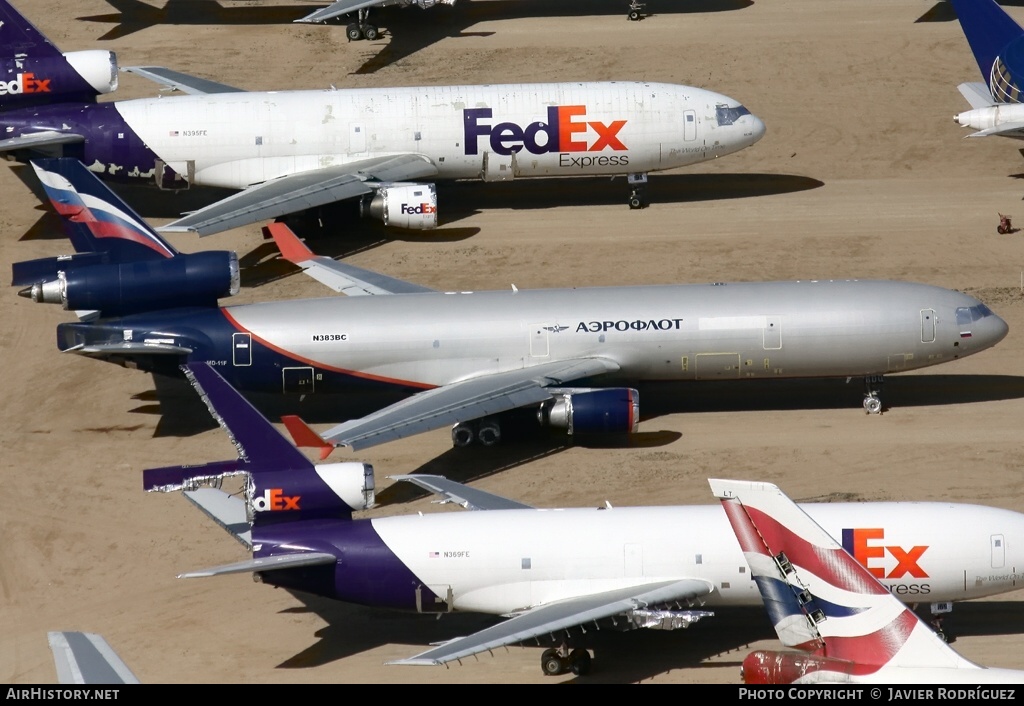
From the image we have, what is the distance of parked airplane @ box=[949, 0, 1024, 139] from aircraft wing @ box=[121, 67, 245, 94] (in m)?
29.6

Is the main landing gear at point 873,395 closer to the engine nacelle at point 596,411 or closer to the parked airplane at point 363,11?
the engine nacelle at point 596,411

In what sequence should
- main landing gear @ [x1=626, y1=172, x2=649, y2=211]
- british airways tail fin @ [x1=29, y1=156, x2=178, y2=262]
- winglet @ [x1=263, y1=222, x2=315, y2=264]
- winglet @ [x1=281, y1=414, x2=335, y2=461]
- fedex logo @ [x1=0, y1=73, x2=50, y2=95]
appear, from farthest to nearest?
main landing gear @ [x1=626, y1=172, x2=649, y2=211] → fedex logo @ [x1=0, y1=73, x2=50, y2=95] → winglet @ [x1=263, y1=222, x2=315, y2=264] → british airways tail fin @ [x1=29, y1=156, x2=178, y2=262] → winglet @ [x1=281, y1=414, x2=335, y2=461]

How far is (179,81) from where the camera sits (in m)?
68.8

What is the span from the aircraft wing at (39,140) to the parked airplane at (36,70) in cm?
164

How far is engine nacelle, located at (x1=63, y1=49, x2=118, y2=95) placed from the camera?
210 feet

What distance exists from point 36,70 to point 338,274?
17568 millimetres

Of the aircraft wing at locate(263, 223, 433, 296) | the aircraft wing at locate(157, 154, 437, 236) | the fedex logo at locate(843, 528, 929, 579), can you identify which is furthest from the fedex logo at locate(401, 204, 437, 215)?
the fedex logo at locate(843, 528, 929, 579)

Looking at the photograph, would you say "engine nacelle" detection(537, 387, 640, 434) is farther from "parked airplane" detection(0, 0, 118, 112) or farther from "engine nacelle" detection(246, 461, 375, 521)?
"parked airplane" detection(0, 0, 118, 112)

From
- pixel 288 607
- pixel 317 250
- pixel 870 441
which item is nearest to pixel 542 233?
pixel 317 250

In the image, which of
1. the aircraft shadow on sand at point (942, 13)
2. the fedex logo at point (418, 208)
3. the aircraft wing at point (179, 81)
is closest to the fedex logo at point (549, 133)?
the fedex logo at point (418, 208)

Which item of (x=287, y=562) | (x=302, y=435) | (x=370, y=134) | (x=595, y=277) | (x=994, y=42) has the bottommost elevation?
(x=287, y=562)

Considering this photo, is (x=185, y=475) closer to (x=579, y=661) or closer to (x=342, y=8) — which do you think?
(x=579, y=661)

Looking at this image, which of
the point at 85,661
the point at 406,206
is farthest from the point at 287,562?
the point at 406,206

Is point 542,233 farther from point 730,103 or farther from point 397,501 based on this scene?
point 397,501
